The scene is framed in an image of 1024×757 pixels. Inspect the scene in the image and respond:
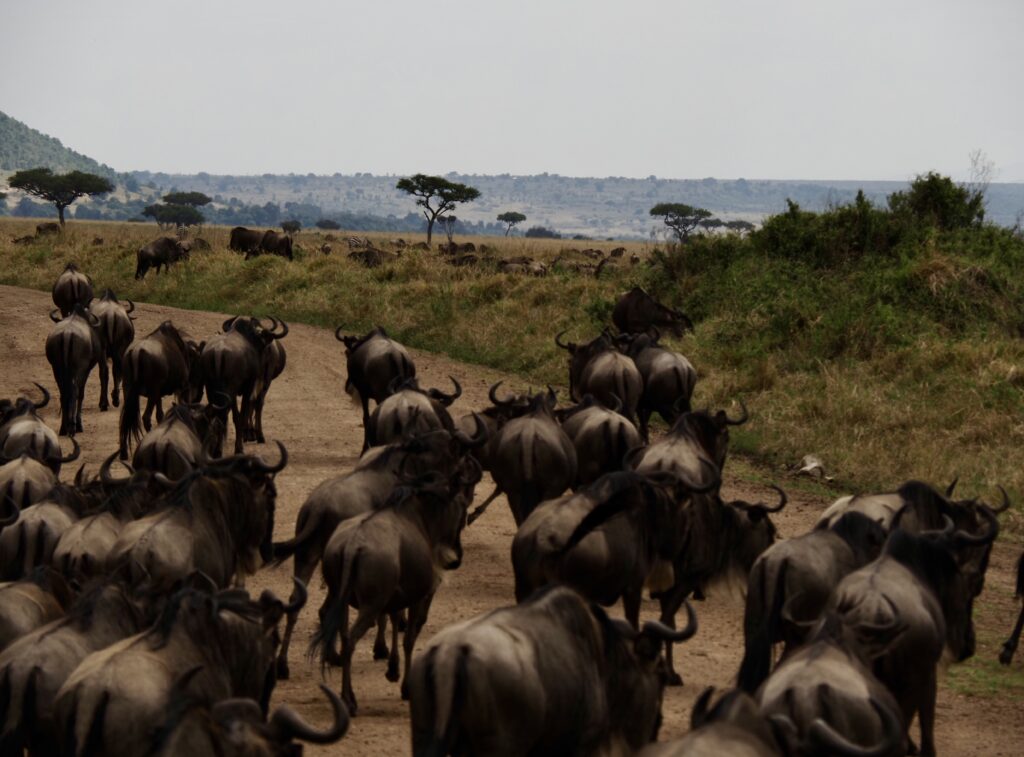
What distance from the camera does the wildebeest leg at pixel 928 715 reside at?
23.7ft

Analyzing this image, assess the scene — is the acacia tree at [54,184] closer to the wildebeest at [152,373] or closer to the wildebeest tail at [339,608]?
the wildebeest at [152,373]

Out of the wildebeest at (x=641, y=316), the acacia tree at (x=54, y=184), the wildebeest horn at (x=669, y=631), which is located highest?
the acacia tree at (x=54, y=184)

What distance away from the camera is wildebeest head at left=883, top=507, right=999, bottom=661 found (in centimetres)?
741

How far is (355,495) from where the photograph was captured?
9.09m

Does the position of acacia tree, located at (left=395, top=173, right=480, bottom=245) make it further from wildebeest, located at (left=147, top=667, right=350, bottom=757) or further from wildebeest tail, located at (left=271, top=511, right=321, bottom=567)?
wildebeest, located at (left=147, top=667, right=350, bottom=757)

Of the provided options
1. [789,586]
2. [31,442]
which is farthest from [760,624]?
[31,442]

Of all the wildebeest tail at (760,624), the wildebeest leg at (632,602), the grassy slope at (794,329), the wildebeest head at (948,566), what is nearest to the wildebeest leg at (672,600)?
the wildebeest leg at (632,602)

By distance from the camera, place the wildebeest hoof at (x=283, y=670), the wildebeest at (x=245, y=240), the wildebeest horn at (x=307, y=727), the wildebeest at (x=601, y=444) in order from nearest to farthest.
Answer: the wildebeest horn at (x=307, y=727)
the wildebeest hoof at (x=283, y=670)
the wildebeest at (x=601, y=444)
the wildebeest at (x=245, y=240)

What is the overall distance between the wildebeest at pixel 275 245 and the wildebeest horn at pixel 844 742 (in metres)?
34.0

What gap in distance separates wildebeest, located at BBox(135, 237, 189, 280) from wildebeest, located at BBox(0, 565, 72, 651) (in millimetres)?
27608

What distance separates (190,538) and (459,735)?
2898 mm

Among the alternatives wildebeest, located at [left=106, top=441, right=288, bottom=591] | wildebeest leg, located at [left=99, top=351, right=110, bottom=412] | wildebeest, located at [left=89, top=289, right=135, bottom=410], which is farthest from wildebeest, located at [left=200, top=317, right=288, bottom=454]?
wildebeest, located at [left=106, top=441, right=288, bottom=591]

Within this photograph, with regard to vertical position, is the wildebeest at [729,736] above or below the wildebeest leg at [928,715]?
above

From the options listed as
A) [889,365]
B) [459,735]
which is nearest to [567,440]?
[459,735]
